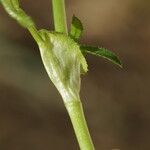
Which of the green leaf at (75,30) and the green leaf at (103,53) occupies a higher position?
the green leaf at (75,30)

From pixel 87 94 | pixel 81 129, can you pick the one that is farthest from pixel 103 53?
pixel 87 94

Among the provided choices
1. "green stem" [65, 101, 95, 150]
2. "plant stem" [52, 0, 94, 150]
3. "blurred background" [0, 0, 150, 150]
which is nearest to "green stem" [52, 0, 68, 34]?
"plant stem" [52, 0, 94, 150]

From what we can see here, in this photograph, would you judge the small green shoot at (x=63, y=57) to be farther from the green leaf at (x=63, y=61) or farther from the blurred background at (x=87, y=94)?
the blurred background at (x=87, y=94)

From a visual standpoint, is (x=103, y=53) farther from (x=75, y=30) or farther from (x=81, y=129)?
(x=81, y=129)

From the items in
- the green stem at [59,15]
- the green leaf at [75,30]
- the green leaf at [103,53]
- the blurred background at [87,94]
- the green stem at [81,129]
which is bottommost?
the blurred background at [87,94]

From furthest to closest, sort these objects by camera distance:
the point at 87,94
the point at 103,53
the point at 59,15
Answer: the point at 87,94, the point at 103,53, the point at 59,15

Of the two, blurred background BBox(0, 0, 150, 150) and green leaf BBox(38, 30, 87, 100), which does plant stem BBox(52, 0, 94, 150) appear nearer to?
green leaf BBox(38, 30, 87, 100)

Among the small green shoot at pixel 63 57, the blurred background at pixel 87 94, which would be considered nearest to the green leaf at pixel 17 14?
the small green shoot at pixel 63 57
